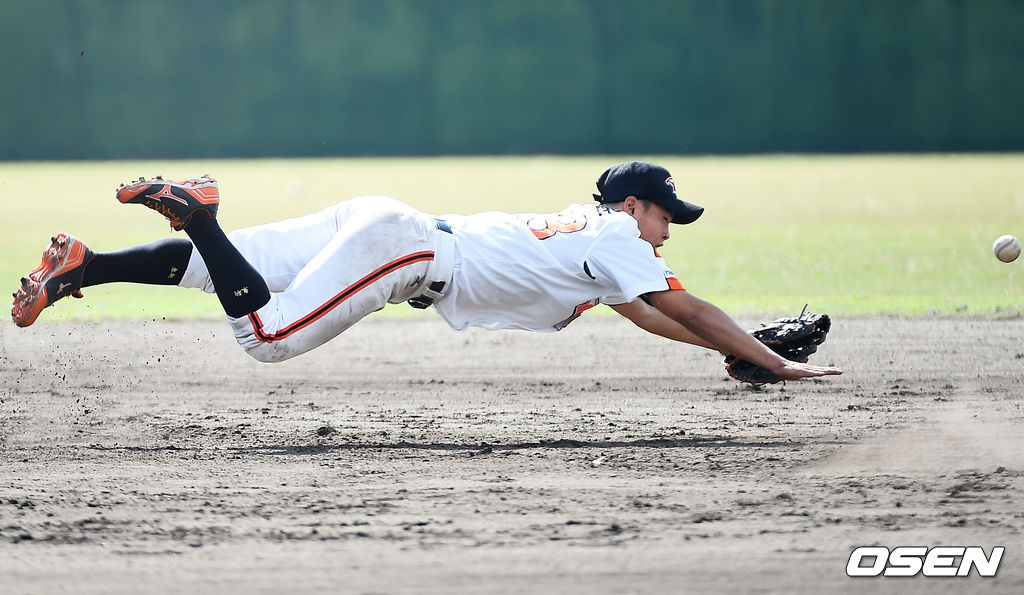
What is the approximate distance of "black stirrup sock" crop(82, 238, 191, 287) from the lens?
3.61m

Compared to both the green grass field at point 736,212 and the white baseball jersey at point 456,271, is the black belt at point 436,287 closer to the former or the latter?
the white baseball jersey at point 456,271

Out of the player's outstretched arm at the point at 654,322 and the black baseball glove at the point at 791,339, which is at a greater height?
the player's outstretched arm at the point at 654,322

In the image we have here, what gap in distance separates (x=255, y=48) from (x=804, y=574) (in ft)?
71.5

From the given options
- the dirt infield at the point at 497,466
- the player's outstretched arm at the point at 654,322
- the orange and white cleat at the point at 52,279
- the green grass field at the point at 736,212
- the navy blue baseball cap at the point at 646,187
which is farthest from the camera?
the green grass field at the point at 736,212

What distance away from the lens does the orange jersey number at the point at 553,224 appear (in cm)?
351

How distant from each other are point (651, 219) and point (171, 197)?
1.49 meters

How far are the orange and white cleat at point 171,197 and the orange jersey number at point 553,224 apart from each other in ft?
3.21

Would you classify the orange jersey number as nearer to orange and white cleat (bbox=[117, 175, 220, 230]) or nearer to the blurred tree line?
orange and white cleat (bbox=[117, 175, 220, 230])

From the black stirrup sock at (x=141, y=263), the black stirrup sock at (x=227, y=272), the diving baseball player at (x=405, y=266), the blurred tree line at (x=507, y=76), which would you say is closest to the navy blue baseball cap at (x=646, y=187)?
the diving baseball player at (x=405, y=266)

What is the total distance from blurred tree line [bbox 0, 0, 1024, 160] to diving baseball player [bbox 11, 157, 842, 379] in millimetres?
19315

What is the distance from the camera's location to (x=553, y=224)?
3.54 metres

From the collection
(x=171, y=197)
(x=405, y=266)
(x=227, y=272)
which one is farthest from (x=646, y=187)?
(x=171, y=197)

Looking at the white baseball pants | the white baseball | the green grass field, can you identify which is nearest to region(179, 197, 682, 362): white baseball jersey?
the white baseball pants

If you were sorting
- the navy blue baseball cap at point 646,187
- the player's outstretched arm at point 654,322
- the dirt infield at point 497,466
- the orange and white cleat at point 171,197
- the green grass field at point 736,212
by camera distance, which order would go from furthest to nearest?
the green grass field at point 736,212 → the player's outstretched arm at point 654,322 → the navy blue baseball cap at point 646,187 → the orange and white cleat at point 171,197 → the dirt infield at point 497,466
